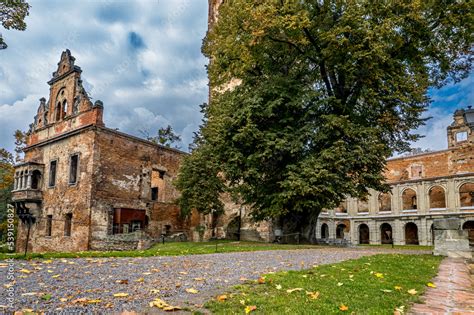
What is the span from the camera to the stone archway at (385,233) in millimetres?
42594

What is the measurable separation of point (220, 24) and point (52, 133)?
54.4ft

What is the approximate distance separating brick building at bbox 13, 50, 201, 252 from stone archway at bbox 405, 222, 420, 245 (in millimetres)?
24869

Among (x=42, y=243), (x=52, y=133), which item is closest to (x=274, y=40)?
(x=52, y=133)

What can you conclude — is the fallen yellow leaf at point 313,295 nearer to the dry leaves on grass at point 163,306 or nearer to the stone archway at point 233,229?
the dry leaves on grass at point 163,306

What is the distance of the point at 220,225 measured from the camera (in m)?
27.3

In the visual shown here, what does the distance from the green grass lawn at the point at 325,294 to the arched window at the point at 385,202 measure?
131ft

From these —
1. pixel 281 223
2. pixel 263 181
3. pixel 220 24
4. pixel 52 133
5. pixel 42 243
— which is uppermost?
pixel 220 24

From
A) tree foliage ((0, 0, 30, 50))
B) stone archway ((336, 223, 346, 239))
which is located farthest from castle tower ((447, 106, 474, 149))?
tree foliage ((0, 0, 30, 50))

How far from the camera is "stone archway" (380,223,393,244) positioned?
4259 centimetres

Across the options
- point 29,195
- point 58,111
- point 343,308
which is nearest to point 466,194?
point 58,111

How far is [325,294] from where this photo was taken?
461 cm

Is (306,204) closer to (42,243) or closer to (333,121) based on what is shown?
(333,121)

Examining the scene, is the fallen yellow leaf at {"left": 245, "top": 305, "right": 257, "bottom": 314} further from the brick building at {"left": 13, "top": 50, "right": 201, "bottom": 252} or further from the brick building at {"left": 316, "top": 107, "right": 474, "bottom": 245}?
the brick building at {"left": 316, "top": 107, "right": 474, "bottom": 245}

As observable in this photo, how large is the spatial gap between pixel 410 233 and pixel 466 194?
7.06m
